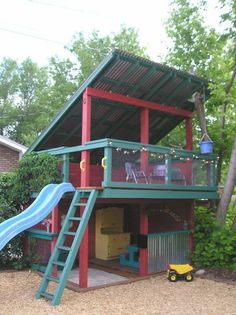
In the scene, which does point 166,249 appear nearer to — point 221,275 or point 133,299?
point 221,275

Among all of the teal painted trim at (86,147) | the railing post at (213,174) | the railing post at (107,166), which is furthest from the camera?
the railing post at (213,174)

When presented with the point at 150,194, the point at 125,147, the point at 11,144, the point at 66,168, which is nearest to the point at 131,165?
the point at 125,147

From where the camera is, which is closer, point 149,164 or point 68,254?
point 68,254

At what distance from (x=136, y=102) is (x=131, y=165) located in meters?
1.96

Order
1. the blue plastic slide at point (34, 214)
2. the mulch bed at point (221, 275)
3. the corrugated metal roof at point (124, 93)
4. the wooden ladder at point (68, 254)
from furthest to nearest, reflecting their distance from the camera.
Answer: the mulch bed at point (221, 275), the corrugated metal roof at point (124, 93), the blue plastic slide at point (34, 214), the wooden ladder at point (68, 254)

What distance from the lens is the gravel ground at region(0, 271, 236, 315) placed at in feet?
22.7

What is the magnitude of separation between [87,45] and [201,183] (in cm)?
1951

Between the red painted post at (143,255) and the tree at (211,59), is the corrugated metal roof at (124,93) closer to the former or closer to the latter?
the tree at (211,59)

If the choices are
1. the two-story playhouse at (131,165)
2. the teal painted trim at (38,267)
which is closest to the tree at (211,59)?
the two-story playhouse at (131,165)

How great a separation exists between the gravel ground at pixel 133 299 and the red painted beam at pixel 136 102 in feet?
13.8

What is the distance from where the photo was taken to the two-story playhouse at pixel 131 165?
338 inches

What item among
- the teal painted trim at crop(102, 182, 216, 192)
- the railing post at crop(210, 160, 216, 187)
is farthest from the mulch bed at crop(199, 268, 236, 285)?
the railing post at crop(210, 160, 216, 187)

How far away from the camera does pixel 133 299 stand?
7.72 meters

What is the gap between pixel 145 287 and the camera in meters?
8.70
